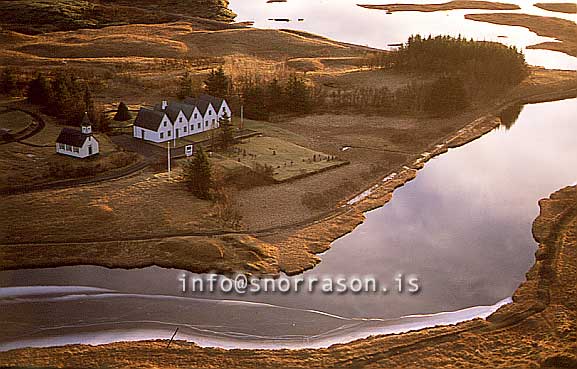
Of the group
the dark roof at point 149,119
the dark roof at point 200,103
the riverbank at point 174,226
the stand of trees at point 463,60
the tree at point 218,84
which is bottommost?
the riverbank at point 174,226

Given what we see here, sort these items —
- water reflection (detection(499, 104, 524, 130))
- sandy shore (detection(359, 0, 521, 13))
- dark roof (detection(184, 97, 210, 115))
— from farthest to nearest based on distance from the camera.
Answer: sandy shore (detection(359, 0, 521, 13)), water reflection (detection(499, 104, 524, 130)), dark roof (detection(184, 97, 210, 115))

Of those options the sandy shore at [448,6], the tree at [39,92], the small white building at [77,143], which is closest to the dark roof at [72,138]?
the small white building at [77,143]

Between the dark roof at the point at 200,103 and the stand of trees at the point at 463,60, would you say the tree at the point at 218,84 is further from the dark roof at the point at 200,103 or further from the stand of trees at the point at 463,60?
the stand of trees at the point at 463,60

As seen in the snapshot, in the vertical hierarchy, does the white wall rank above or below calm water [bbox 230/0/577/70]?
below

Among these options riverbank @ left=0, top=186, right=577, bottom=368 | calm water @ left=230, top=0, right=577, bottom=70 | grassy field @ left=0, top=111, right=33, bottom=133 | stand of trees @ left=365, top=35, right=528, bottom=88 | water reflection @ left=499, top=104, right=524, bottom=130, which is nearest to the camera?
riverbank @ left=0, top=186, right=577, bottom=368

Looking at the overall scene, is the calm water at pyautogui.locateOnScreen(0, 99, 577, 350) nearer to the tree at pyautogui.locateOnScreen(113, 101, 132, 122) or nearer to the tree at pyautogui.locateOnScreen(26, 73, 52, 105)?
the tree at pyautogui.locateOnScreen(113, 101, 132, 122)

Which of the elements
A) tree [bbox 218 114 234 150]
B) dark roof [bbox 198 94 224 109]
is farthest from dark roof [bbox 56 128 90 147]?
dark roof [bbox 198 94 224 109]
